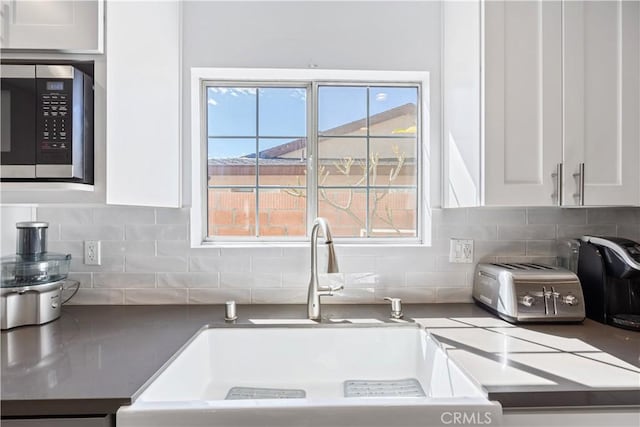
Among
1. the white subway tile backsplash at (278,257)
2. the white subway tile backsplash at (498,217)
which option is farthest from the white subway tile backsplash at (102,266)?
the white subway tile backsplash at (498,217)

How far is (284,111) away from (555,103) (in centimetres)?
114

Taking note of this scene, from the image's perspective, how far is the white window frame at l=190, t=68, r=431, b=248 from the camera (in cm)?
Answer: 169

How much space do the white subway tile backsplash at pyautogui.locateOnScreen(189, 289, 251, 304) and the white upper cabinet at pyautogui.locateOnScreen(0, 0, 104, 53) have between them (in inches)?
39.7

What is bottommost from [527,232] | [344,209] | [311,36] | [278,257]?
[278,257]

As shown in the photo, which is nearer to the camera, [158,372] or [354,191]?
[158,372]

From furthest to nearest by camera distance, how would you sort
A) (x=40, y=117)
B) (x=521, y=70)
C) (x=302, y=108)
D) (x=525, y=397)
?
1. (x=302, y=108)
2. (x=521, y=70)
3. (x=40, y=117)
4. (x=525, y=397)

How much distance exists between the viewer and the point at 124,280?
1.64 m

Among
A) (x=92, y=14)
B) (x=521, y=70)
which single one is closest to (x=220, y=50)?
(x=92, y=14)

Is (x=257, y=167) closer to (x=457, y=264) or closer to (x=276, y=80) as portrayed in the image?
(x=276, y=80)

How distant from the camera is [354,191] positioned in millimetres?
1835

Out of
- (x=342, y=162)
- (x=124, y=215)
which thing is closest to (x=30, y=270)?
(x=124, y=215)

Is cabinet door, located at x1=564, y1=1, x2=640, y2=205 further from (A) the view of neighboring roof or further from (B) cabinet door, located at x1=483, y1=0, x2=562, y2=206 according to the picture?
(A) the view of neighboring roof

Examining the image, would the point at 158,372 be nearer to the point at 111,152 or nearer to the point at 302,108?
the point at 111,152

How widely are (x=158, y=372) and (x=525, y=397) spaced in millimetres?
909
